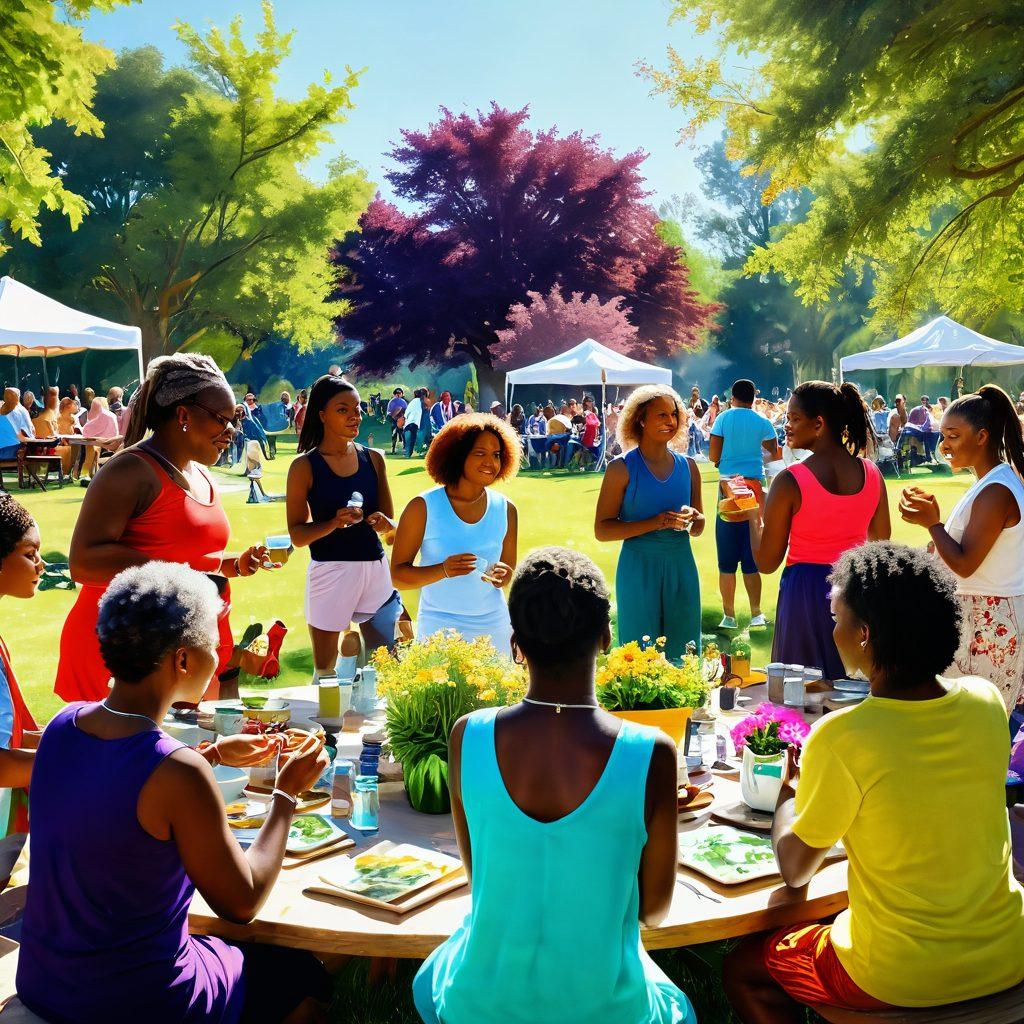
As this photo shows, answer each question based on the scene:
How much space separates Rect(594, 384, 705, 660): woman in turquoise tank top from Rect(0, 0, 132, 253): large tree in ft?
24.6

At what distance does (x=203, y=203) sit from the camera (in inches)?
1326

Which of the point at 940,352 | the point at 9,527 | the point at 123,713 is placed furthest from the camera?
the point at 940,352

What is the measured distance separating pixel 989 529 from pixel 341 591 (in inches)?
118

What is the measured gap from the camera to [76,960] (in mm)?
2113

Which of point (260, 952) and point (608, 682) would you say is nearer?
point (260, 952)

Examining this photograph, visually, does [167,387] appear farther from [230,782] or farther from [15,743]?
[230,782]

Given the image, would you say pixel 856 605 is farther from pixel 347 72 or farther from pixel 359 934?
pixel 347 72

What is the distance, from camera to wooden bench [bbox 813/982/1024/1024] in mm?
2236

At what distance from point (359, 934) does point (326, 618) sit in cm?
306

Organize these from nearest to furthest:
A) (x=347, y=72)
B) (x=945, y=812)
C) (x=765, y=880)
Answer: (x=945, y=812) → (x=765, y=880) → (x=347, y=72)

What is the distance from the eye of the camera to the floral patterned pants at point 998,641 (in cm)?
440

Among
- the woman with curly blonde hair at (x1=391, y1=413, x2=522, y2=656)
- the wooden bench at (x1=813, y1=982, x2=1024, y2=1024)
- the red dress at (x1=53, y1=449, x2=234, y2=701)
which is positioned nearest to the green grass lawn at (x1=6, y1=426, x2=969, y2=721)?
the woman with curly blonde hair at (x1=391, y1=413, x2=522, y2=656)

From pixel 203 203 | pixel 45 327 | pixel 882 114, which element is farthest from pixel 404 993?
pixel 203 203

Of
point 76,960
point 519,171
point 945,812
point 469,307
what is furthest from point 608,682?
point 519,171
